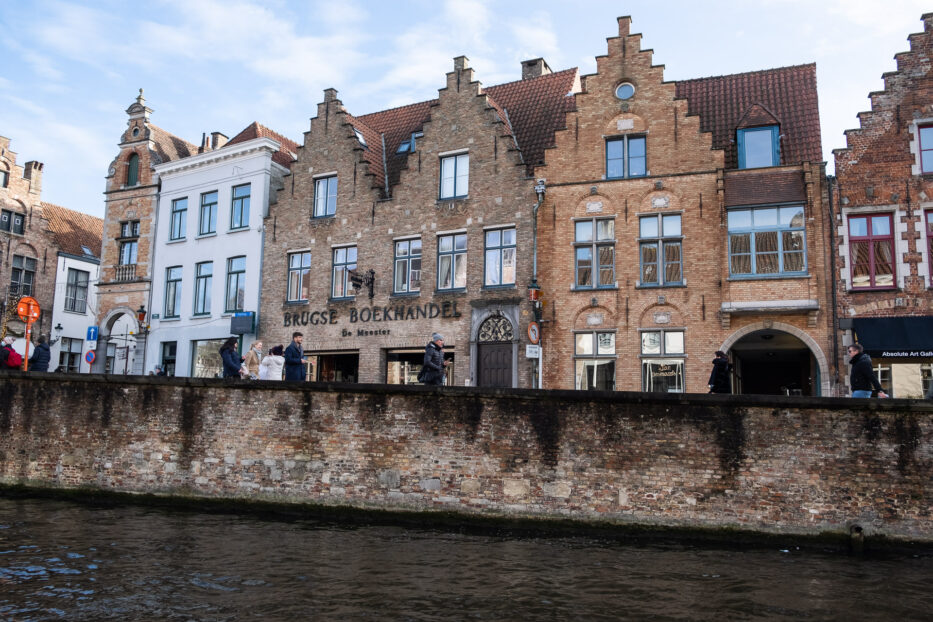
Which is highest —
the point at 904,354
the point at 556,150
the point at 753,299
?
the point at 556,150

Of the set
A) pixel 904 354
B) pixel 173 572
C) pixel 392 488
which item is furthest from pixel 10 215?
pixel 904 354

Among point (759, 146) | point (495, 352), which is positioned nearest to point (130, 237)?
point (495, 352)

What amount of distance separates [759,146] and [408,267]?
402 inches

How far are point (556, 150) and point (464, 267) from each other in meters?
4.14

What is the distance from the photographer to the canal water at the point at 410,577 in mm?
8461

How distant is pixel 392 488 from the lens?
1451cm

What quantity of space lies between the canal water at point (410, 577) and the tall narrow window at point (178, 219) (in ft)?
54.2

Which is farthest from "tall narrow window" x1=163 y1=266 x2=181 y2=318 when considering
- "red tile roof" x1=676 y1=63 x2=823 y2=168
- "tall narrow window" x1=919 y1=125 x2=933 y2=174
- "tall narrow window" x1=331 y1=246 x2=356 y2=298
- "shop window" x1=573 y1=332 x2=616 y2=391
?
"tall narrow window" x1=919 y1=125 x2=933 y2=174

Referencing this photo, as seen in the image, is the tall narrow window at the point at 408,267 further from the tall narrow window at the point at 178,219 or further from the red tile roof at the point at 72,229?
the red tile roof at the point at 72,229

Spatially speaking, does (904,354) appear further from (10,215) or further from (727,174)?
(10,215)

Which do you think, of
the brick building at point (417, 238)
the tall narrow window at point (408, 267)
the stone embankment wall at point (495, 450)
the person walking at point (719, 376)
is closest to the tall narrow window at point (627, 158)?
the brick building at point (417, 238)

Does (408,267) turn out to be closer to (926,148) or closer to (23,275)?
(926,148)

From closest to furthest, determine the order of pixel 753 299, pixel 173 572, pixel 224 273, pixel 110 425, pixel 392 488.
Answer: pixel 173 572
pixel 392 488
pixel 110 425
pixel 753 299
pixel 224 273

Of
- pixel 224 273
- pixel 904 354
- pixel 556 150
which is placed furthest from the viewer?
pixel 224 273
